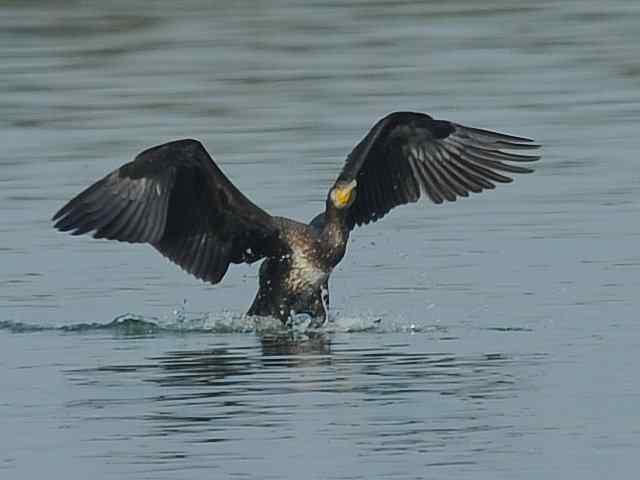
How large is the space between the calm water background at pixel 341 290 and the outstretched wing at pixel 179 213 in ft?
1.19

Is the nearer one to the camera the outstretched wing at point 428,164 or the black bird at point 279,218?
the black bird at point 279,218

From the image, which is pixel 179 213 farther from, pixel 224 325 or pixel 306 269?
pixel 306 269

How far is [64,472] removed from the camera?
33.7 ft

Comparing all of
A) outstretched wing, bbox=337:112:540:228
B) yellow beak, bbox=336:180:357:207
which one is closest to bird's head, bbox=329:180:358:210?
yellow beak, bbox=336:180:357:207

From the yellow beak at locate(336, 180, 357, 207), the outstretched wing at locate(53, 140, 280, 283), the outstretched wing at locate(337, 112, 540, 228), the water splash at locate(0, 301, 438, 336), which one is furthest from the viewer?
the outstretched wing at locate(337, 112, 540, 228)

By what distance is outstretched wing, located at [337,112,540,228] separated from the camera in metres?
14.7

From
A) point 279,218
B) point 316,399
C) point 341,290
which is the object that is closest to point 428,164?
point 341,290

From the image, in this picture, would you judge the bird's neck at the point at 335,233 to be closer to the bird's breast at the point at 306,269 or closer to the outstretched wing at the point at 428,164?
the bird's breast at the point at 306,269

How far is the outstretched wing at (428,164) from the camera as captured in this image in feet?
48.1

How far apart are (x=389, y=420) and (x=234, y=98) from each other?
12.9m

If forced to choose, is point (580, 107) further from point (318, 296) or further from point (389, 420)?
point (389, 420)

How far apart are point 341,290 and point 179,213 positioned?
4.37ft

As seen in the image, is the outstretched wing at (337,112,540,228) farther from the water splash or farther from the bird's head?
the water splash

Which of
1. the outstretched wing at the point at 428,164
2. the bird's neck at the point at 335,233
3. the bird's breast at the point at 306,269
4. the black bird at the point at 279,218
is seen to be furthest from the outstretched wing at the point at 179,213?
the outstretched wing at the point at 428,164
